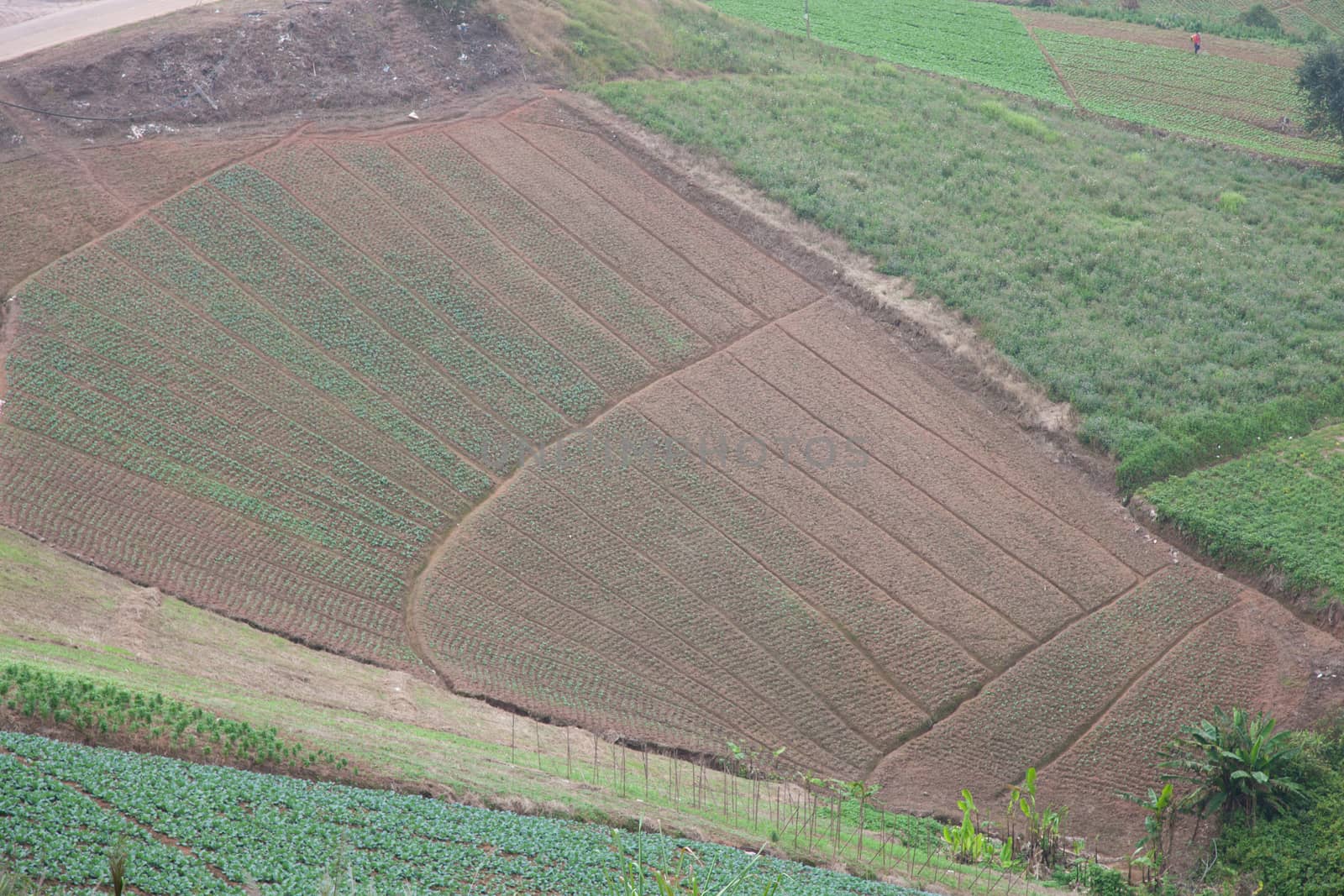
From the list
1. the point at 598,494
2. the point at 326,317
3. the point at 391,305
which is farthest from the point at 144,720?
the point at 391,305

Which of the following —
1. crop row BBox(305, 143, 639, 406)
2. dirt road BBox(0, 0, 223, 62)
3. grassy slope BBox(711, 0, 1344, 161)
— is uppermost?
dirt road BBox(0, 0, 223, 62)

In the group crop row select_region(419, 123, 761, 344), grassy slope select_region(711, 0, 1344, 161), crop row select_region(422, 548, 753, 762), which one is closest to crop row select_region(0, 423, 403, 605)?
crop row select_region(422, 548, 753, 762)

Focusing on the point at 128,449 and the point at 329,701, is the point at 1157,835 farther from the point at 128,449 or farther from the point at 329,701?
the point at 128,449

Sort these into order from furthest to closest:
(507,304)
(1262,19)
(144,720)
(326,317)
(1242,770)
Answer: (1262,19) → (507,304) → (326,317) → (1242,770) → (144,720)

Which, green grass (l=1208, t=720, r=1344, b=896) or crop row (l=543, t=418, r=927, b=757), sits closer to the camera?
green grass (l=1208, t=720, r=1344, b=896)

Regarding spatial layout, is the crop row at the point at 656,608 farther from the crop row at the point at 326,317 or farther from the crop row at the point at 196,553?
the crop row at the point at 196,553

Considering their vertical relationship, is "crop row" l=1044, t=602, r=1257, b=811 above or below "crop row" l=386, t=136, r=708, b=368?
below

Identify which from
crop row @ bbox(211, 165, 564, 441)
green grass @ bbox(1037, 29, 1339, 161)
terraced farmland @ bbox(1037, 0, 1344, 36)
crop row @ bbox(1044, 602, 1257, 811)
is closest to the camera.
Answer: crop row @ bbox(1044, 602, 1257, 811)

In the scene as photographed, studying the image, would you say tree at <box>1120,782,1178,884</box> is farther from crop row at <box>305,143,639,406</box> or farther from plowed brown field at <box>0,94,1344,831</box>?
crop row at <box>305,143,639,406</box>
